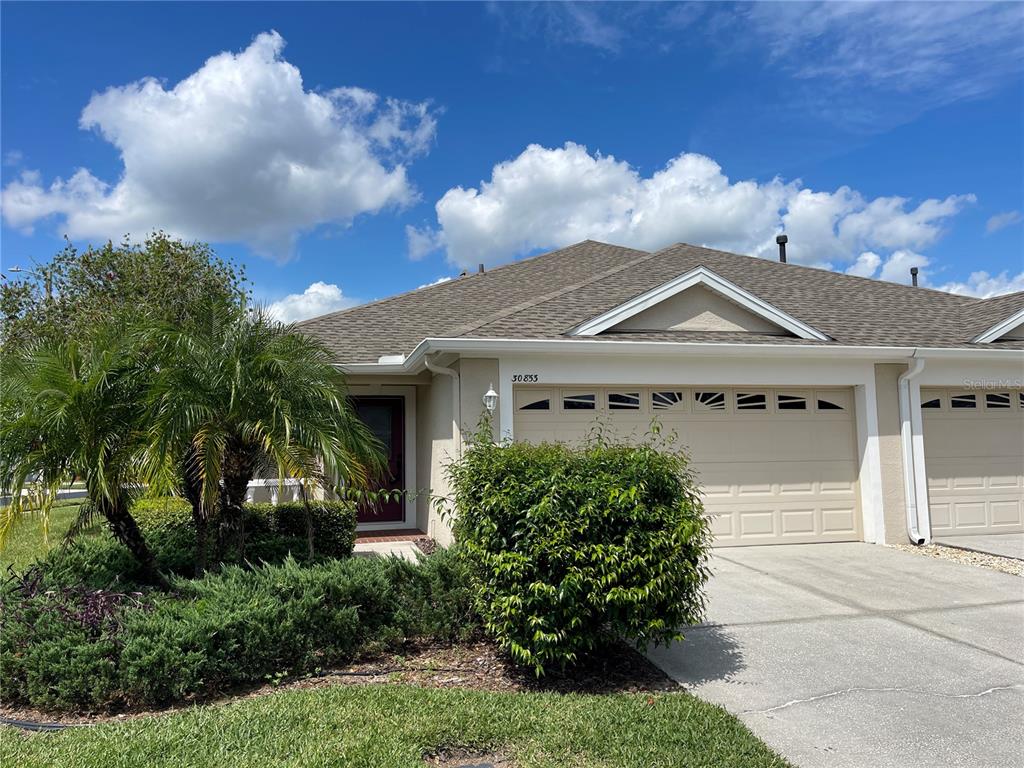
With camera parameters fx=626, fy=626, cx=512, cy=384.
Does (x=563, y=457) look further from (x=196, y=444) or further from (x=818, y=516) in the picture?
(x=818, y=516)

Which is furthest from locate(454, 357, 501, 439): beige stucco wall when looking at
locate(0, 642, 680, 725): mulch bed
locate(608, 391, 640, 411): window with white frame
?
locate(0, 642, 680, 725): mulch bed

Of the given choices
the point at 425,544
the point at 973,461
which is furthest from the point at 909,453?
the point at 425,544

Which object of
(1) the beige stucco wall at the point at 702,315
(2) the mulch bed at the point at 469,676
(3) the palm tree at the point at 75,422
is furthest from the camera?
(1) the beige stucco wall at the point at 702,315

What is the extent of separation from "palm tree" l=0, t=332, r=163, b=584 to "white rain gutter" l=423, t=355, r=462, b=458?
3954mm

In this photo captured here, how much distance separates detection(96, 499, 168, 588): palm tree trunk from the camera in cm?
572

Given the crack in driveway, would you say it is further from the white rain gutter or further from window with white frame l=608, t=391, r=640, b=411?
window with white frame l=608, t=391, r=640, b=411

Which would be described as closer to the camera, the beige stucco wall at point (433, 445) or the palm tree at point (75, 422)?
the palm tree at point (75, 422)

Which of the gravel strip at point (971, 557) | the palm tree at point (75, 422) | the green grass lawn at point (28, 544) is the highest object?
the palm tree at point (75, 422)

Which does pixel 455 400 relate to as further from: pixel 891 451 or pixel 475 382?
pixel 891 451

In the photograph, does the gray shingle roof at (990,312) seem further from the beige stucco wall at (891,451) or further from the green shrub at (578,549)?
the green shrub at (578,549)

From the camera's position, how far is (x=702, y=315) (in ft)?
33.0

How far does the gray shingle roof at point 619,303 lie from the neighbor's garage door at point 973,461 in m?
1.07

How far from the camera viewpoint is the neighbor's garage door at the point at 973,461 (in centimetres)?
1030

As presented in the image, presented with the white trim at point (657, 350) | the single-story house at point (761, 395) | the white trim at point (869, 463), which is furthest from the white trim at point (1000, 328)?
the white trim at point (869, 463)
